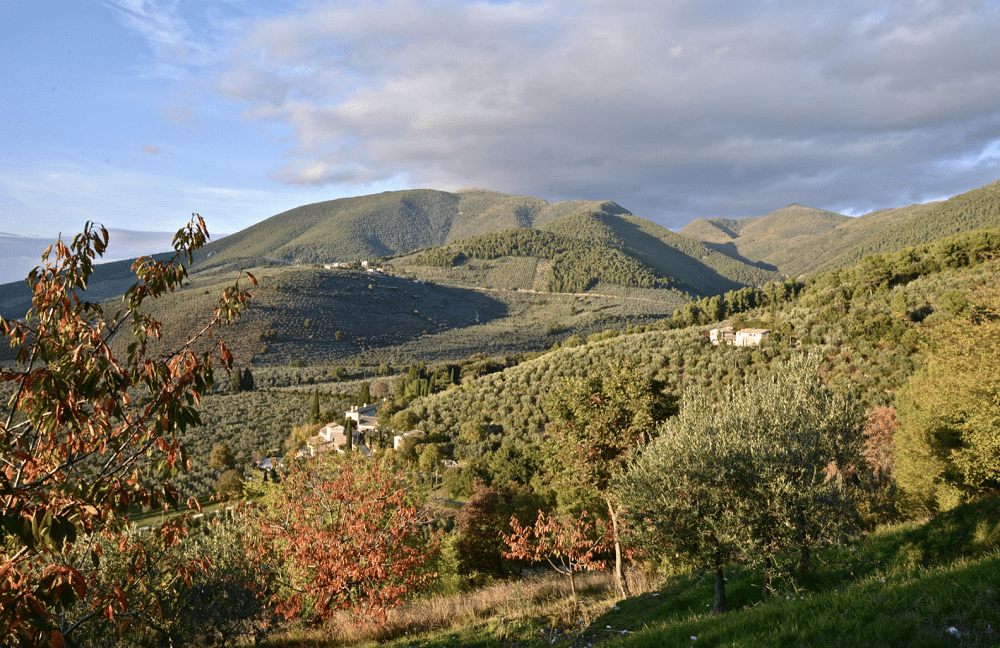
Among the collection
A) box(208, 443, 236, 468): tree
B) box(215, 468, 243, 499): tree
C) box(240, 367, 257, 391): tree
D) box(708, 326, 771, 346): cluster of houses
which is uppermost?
box(708, 326, 771, 346): cluster of houses

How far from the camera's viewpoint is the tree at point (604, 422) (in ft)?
53.5

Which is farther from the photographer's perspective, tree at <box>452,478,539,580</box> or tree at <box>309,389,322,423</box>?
tree at <box>309,389,322,423</box>

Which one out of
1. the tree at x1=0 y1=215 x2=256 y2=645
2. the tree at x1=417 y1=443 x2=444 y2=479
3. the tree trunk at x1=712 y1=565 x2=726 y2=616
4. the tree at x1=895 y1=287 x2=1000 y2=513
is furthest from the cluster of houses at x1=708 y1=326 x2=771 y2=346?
the tree at x1=0 y1=215 x2=256 y2=645

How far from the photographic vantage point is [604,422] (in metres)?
16.4

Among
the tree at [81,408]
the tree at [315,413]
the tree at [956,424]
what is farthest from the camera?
the tree at [315,413]

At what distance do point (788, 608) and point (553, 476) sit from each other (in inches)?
526

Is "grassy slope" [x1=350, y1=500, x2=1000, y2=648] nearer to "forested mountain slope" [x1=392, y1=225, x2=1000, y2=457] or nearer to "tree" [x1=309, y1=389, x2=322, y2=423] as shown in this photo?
"forested mountain slope" [x1=392, y1=225, x2=1000, y2=457]

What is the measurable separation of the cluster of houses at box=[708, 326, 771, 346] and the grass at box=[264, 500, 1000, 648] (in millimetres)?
28585

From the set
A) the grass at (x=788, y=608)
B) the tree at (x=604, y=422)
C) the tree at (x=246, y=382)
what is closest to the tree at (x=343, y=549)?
the grass at (x=788, y=608)

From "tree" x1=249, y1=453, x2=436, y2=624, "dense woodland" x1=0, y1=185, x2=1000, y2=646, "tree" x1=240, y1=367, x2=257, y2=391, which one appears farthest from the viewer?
"tree" x1=240, y1=367, x2=257, y2=391

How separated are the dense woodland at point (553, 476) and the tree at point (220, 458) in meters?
0.17

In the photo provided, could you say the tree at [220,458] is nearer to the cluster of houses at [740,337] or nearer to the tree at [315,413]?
the tree at [315,413]

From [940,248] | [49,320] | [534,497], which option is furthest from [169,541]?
[940,248]

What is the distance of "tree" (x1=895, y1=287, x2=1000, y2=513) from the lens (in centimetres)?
1520
